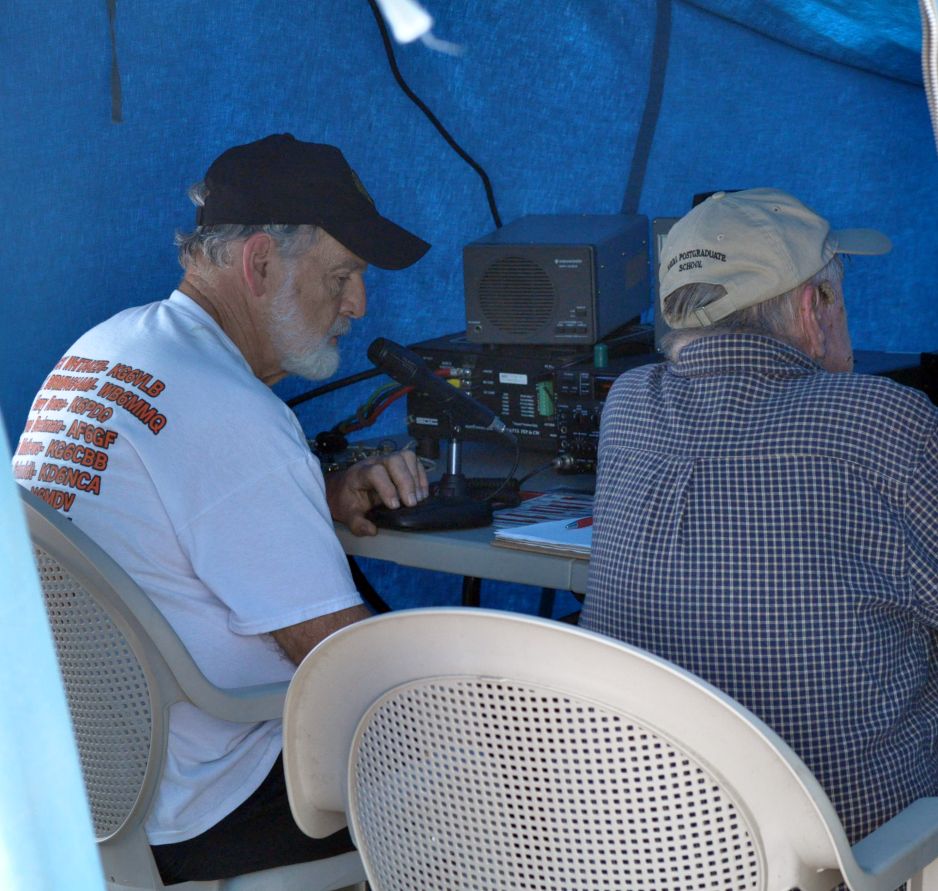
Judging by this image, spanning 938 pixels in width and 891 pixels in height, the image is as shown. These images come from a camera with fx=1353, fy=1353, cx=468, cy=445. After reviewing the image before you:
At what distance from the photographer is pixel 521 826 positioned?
1.10 m

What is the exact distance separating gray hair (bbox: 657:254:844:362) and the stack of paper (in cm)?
43

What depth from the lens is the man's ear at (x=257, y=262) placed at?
2.16 meters

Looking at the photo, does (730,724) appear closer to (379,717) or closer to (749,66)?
(379,717)

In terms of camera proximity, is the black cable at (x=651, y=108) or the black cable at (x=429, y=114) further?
the black cable at (x=429, y=114)

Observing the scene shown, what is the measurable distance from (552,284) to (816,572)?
1391mm

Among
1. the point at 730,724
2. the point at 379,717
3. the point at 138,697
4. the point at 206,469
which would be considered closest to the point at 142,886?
the point at 138,697

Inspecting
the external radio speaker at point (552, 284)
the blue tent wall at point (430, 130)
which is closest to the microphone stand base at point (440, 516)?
the external radio speaker at point (552, 284)

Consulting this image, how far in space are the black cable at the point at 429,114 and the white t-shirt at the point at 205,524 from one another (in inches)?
57.1

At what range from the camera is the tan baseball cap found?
1.58 meters

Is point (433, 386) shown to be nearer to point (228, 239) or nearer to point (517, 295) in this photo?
point (517, 295)

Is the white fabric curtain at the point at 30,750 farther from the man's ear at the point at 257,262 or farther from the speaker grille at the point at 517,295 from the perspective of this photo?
the speaker grille at the point at 517,295

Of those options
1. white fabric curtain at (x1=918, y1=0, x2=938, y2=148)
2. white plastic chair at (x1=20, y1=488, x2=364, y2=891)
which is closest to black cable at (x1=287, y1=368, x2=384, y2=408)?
white plastic chair at (x1=20, y1=488, x2=364, y2=891)

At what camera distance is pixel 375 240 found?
2.28 meters

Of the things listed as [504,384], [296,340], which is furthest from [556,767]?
[504,384]
